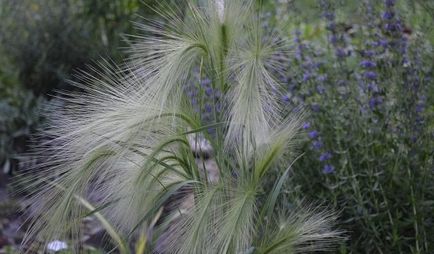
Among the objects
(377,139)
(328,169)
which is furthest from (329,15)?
(328,169)

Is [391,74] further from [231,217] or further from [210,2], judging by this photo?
[231,217]

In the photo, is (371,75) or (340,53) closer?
(371,75)

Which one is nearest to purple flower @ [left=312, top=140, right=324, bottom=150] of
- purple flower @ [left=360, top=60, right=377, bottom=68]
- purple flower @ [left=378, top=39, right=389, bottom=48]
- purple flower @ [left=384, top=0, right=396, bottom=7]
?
purple flower @ [left=360, top=60, right=377, bottom=68]

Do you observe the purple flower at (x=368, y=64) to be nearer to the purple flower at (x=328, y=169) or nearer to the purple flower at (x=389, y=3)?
the purple flower at (x=389, y=3)

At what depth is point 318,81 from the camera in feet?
11.3

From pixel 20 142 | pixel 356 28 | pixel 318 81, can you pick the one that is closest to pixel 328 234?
pixel 318 81

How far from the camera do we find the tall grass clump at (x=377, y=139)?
2.97m

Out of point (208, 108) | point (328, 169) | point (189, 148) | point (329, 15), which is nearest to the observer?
point (189, 148)

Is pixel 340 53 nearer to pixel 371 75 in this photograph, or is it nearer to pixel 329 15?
pixel 329 15

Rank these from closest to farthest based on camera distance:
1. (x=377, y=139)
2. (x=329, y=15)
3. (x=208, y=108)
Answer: (x=377, y=139) < (x=329, y=15) < (x=208, y=108)

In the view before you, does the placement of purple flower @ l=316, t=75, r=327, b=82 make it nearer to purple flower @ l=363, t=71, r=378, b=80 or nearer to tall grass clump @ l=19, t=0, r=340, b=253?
purple flower @ l=363, t=71, r=378, b=80

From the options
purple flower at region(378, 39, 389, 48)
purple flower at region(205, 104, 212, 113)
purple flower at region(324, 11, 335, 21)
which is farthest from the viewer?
purple flower at region(205, 104, 212, 113)

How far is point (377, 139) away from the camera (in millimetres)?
3115

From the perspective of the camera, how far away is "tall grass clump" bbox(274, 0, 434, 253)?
9.75 ft
